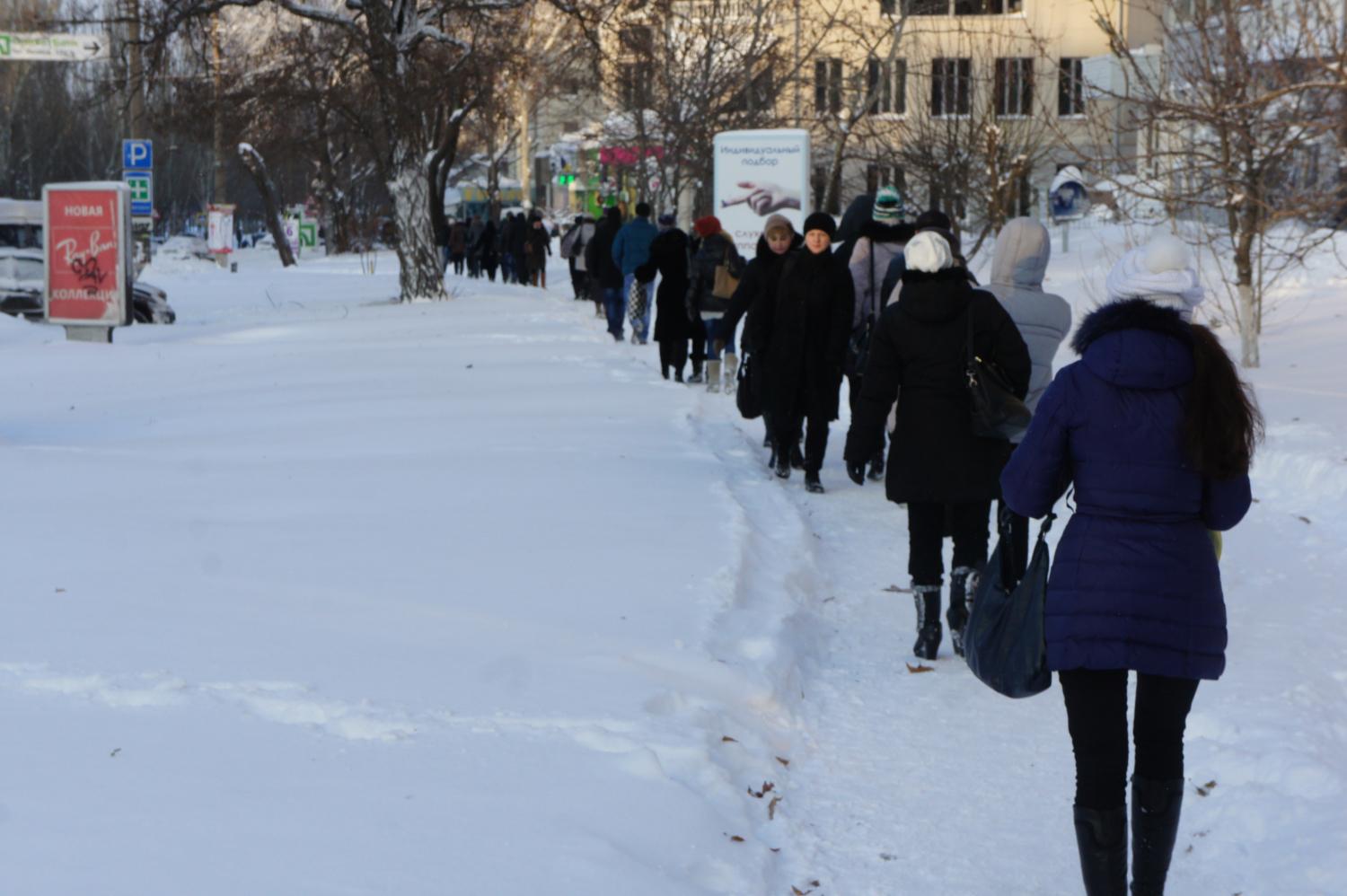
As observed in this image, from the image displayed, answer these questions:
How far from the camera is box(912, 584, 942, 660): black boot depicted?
6.71 metres


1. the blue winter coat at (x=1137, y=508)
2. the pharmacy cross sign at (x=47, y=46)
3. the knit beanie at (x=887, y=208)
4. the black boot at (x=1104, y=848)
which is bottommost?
the black boot at (x=1104, y=848)

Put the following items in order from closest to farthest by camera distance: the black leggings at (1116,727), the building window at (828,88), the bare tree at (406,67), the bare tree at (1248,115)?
the black leggings at (1116,727), the bare tree at (1248,115), the bare tree at (406,67), the building window at (828,88)

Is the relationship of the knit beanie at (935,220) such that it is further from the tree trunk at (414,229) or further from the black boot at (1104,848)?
the tree trunk at (414,229)

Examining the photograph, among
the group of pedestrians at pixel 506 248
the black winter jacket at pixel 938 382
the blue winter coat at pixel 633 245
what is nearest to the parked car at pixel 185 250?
the group of pedestrians at pixel 506 248

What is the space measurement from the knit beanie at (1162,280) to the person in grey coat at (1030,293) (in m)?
3.07

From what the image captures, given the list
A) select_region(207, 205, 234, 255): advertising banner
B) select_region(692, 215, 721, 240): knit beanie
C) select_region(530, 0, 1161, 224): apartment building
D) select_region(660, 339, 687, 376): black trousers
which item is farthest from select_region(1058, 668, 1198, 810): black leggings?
select_region(207, 205, 234, 255): advertising banner

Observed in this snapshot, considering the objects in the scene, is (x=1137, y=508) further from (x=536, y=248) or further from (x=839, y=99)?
(x=536, y=248)

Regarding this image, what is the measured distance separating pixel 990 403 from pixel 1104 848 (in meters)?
2.65

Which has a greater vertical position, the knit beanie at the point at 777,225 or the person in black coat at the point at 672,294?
the knit beanie at the point at 777,225

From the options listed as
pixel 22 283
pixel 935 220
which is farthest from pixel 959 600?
pixel 22 283

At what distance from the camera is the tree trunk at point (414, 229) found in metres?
28.0

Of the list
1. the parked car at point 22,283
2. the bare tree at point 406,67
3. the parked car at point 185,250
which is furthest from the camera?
the parked car at point 185,250

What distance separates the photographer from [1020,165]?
867 inches

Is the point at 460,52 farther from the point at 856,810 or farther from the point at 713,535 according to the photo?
the point at 856,810
